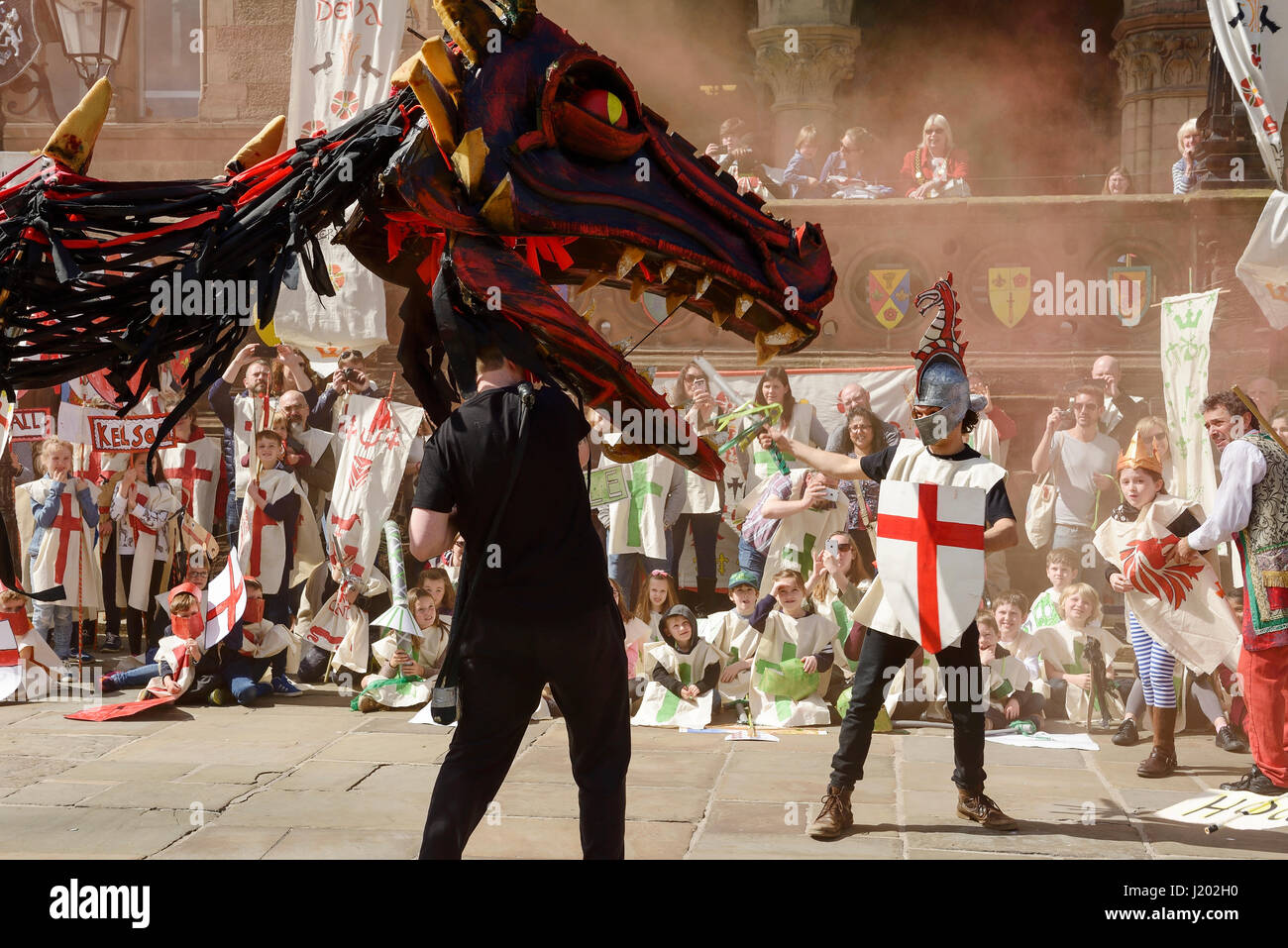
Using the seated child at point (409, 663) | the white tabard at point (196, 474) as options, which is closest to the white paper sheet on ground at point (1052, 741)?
the seated child at point (409, 663)

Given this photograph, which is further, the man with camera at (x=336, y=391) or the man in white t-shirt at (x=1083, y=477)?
the man with camera at (x=336, y=391)

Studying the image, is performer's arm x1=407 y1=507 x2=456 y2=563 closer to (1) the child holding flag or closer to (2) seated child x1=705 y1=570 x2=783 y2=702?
(2) seated child x1=705 y1=570 x2=783 y2=702

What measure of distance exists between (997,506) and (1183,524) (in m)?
1.91

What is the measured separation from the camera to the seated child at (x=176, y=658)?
8.41 m

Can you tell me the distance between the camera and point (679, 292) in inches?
148

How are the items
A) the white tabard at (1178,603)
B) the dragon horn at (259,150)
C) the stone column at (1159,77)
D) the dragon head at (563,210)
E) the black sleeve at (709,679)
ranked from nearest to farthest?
the dragon head at (563,210)
the dragon horn at (259,150)
the white tabard at (1178,603)
the black sleeve at (709,679)
the stone column at (1159,77)

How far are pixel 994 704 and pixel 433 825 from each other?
15.2 ft

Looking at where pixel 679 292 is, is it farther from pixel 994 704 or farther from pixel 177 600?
pixel 177 600

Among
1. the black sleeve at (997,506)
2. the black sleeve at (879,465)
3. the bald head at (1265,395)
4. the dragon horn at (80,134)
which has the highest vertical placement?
the dragon horn at (80,134)

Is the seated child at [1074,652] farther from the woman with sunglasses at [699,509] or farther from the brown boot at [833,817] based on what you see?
the brown boot at [833,817]

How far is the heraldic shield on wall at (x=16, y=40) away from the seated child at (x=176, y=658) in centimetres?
733


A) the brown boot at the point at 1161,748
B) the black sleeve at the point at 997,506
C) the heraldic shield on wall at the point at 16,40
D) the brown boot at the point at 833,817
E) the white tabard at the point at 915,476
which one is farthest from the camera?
the heraldic shield on wall at the point at 16,40

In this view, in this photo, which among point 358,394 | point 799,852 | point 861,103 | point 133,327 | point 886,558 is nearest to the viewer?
point 133,327
